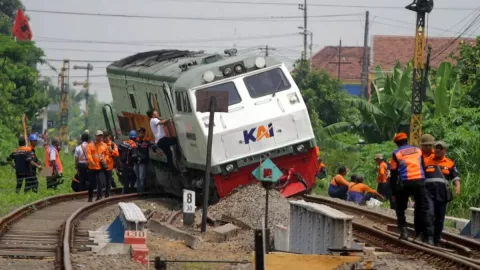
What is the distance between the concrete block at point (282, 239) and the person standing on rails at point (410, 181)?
161 centimetres

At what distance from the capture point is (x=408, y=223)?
1759cm

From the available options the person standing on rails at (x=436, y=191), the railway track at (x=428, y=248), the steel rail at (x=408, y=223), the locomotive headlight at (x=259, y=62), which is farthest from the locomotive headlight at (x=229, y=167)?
the person standing on rails at (x=436, y=191)

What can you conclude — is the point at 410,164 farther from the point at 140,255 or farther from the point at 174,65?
the point at 174,65

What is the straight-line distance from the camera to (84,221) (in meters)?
18.5

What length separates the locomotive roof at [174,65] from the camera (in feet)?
68.7

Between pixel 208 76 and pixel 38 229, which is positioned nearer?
pixel 38 229

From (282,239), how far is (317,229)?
1730 mm

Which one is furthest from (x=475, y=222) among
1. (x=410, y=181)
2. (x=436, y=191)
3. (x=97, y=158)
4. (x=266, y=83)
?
(x=97, y=158)

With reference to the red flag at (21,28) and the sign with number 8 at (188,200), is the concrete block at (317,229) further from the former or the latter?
the red flag at (21,28)

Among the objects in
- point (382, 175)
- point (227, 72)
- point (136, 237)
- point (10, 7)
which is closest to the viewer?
point (136, 237)

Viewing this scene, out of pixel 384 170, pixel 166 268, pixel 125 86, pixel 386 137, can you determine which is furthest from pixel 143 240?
pixel 386 137

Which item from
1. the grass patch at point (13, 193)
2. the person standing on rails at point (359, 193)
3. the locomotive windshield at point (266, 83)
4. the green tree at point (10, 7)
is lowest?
the grass patch at point (13, 193)

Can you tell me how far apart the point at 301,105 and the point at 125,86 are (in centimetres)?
685

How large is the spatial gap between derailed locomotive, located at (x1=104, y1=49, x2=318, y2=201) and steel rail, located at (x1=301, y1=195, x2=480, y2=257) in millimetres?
812
